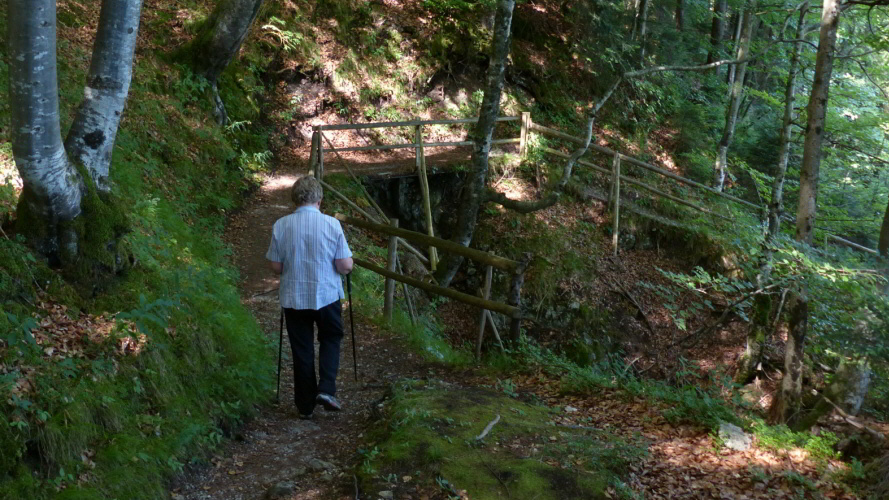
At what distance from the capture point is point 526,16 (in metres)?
18.2

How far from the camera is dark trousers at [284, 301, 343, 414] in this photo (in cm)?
477

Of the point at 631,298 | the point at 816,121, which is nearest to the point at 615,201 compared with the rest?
the point at 631,298

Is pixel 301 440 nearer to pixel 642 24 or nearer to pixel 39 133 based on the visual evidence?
pixel 39 133

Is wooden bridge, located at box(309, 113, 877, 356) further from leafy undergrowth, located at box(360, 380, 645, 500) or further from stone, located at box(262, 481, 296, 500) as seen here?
stone, located at box(262, 481, 296, 500)

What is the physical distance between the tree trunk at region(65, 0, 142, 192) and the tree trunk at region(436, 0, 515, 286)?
216 inches

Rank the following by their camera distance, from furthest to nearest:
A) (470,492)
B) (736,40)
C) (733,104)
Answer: (736,40), (733,104), (470,492)

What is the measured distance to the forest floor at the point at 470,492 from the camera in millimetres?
3877

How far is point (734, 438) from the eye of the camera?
4.79 meters

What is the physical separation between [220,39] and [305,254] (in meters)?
8.00

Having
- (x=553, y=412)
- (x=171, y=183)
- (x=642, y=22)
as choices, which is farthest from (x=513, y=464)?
(x=642, y=22)

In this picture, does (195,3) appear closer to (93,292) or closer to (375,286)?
(375,286)

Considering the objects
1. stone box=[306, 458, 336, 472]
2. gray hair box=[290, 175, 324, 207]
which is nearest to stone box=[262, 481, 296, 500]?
stone box=[306, 458, 336, 472]

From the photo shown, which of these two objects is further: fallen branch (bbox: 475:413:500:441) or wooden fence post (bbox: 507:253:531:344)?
wooden fence post (bbox: 507:253:531:344)

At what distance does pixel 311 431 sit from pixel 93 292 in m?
1.85
